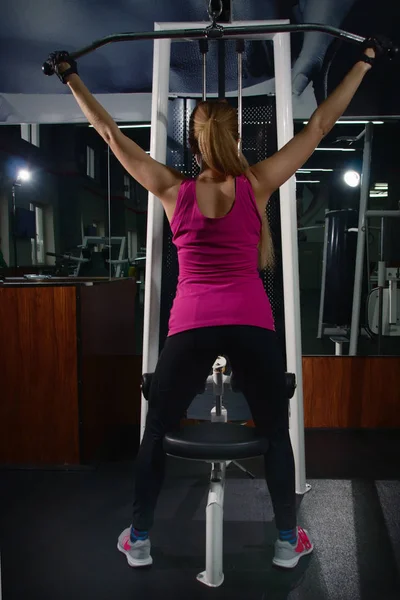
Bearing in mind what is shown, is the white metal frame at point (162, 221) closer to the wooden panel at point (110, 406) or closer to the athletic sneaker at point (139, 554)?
the wooden panel at point (110, 406)

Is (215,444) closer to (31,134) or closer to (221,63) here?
(221,63)

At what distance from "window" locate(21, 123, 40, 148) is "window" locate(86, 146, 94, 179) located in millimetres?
350

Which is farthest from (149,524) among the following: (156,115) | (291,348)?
(156,115)

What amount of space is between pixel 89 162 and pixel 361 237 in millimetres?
2028

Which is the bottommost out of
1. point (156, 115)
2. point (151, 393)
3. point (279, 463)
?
point (279, 463)

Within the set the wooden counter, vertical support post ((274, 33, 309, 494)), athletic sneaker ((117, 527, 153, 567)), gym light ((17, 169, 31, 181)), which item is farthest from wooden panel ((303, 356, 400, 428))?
gym light ((17, 169, 31, 181))

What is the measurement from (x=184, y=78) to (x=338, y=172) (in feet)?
5.18

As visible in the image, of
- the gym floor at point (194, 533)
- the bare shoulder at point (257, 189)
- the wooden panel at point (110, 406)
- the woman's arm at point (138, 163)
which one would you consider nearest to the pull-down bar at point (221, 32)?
the woman's arm at point (138, 163)

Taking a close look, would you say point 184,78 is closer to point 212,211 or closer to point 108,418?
point 212,211

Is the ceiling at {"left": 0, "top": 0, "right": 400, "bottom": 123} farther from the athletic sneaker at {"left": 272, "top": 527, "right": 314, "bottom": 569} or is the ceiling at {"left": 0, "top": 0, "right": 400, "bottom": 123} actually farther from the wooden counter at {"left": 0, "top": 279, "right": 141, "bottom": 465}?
the athletic sneaker at {"left": 272, "top": 527, "right": 314, "bottom": 569}

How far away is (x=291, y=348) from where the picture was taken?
229cm

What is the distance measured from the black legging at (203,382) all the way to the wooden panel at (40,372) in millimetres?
960

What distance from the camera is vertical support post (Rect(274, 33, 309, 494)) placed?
7.32 ft

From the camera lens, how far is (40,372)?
2.50m
